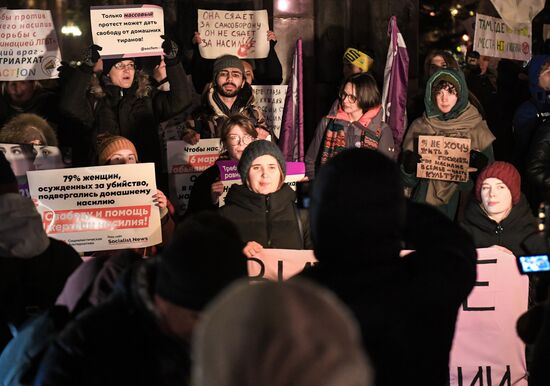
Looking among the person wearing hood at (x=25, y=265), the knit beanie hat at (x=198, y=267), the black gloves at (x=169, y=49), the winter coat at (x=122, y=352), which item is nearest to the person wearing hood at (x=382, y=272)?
the knit beanie hat at (x=198, y=267)

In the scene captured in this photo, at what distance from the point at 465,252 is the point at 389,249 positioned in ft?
1.03

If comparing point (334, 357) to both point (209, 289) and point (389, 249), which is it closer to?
point (209, 289)

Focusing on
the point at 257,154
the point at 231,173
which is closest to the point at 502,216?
the point at 257,154

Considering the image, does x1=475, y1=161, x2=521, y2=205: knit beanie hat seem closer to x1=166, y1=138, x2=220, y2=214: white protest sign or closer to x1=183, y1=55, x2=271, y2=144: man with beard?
x1=183, y1=55, x2=271, y2=144: man with beard

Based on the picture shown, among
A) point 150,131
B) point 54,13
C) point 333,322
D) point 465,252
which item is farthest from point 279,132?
point 333,322

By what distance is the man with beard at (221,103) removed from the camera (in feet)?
28.7

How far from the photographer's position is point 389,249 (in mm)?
3188

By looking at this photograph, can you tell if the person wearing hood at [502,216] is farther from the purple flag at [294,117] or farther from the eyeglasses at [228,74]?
the eyeglasses at [228,74]

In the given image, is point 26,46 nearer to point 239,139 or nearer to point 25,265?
point 239,139

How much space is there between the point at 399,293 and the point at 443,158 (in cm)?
519

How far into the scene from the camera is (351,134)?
842 cm

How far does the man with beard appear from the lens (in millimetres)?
8734

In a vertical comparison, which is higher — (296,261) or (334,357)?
(334,357)

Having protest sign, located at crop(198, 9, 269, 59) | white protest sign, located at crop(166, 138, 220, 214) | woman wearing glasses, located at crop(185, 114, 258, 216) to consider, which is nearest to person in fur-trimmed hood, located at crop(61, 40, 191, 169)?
white protest sign, located at crop(166, 138, 220, 214)
